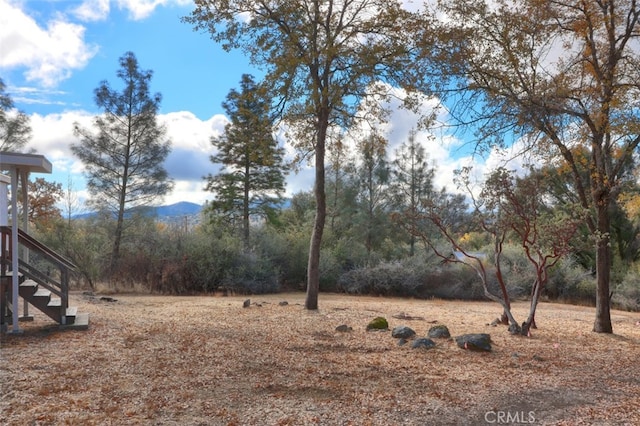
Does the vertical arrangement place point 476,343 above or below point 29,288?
below

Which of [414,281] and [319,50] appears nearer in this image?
[319,50]

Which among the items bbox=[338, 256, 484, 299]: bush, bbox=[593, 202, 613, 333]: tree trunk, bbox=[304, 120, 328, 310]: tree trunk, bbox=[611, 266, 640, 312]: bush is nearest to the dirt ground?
bbox=[593, 202, 613, 333]: tree trunk

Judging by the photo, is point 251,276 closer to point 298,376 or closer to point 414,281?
point 414,281

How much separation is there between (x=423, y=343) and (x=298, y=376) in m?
2.42

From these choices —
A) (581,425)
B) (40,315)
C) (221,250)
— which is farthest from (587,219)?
(221,250)

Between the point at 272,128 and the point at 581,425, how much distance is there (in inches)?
360

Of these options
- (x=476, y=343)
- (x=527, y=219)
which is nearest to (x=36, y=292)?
(x=476, y=343)

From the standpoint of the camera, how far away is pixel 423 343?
7.41m

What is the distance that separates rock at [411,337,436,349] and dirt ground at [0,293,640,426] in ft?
0.36

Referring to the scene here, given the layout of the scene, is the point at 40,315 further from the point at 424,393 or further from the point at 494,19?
the point at 494,19

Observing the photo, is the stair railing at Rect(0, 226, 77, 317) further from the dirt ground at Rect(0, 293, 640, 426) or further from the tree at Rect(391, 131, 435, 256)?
the tree at Rect(391, 131, 435, 256)

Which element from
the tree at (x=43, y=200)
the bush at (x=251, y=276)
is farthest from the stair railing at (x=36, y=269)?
the tree at (x=43, y=200)

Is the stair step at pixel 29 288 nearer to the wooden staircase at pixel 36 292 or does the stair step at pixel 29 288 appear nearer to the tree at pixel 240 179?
the wooden staircase at pixel 36 292

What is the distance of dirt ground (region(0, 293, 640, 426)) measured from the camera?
14.8 ft
